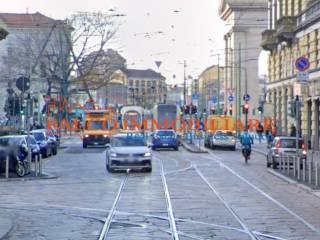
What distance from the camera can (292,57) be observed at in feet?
198

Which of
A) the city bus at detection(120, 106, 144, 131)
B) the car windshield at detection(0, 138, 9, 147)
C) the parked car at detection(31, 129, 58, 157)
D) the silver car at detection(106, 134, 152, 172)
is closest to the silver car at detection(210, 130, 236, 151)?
the parked car at detection(31, 129, 58, 157)

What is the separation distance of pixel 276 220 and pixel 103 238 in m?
4.47

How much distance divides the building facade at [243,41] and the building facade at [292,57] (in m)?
28.2

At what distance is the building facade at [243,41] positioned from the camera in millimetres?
101000

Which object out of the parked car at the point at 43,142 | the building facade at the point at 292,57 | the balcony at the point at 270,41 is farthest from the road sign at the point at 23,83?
the balcony at the point at 270,41

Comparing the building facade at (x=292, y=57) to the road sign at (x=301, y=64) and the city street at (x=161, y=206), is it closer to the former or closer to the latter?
the road sign at (x=301, y=64)

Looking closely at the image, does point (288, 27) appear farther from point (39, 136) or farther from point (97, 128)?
point (39, 136)

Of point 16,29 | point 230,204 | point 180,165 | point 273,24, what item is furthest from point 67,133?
point 230,204

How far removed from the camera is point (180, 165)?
130 feet

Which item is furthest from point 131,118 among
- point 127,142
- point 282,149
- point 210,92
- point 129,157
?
point 210,92

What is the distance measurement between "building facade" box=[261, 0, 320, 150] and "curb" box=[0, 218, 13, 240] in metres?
28.6

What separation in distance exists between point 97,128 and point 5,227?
46.0 meters

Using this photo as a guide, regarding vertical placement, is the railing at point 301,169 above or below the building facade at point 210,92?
below

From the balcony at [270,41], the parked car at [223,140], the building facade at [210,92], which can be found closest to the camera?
the parked car at [223,140]
